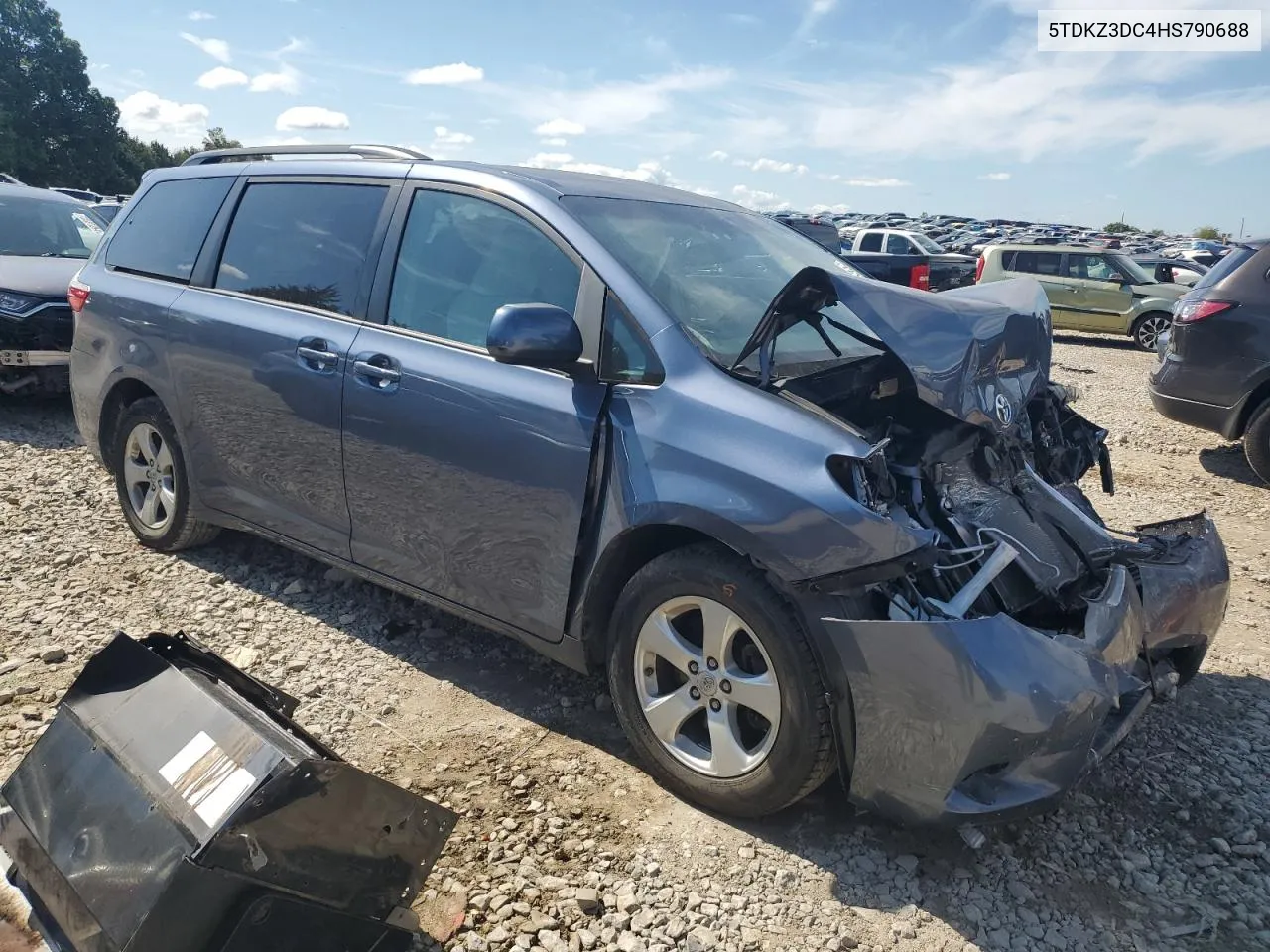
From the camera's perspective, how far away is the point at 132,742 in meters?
2.22

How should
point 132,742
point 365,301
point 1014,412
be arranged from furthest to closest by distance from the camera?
point 365,301, point 1014,412, point 132,742

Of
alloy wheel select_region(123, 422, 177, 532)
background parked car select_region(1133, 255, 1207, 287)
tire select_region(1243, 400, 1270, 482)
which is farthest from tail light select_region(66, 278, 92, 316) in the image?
background parked car select_region(1133, 255, 1207, 287)

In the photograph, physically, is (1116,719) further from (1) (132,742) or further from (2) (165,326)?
(2) (165,326)

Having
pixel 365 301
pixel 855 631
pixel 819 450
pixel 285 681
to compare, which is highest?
pixel 365 301

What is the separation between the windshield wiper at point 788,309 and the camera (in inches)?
106

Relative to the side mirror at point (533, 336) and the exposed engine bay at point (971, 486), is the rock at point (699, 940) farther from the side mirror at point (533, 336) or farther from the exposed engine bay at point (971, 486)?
the side mirror at point (533, 336)

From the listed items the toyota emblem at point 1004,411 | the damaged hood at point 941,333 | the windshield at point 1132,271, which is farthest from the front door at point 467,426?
the windshield at point 1132,271

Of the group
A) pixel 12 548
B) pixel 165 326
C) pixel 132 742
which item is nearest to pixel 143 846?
pixel 132 742

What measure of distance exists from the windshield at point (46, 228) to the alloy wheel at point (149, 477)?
14.1ft

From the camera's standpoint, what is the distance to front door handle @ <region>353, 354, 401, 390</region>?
3.24 m

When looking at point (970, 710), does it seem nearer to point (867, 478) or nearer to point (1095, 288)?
point (867, 478)

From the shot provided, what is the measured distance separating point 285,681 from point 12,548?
7.01 feet

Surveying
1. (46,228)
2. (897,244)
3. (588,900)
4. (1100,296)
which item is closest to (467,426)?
(588,900)

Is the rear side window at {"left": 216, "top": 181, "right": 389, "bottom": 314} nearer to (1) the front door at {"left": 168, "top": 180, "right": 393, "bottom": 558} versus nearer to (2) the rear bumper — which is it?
(1) the front door at {"left": 168, "top": 180, "right": 393, "bottom": 558}
